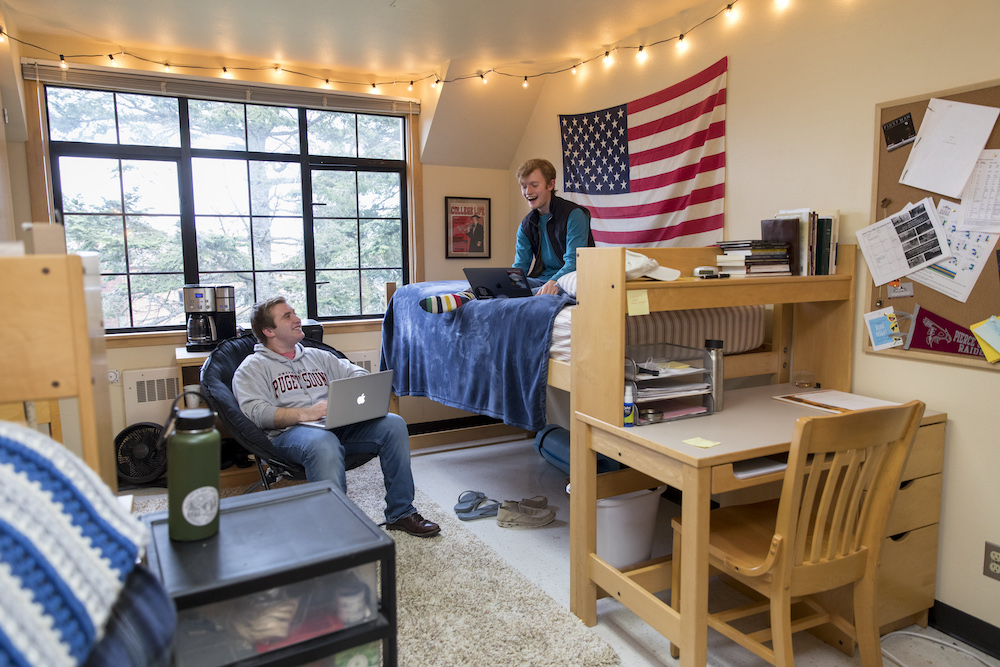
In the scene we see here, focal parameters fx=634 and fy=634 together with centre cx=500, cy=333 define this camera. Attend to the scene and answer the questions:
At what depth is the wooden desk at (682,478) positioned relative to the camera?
1.70 metres

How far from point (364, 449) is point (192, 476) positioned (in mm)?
1646

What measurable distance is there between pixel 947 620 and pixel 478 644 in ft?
5.21

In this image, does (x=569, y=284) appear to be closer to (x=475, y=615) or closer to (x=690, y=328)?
(x=690, y=328)

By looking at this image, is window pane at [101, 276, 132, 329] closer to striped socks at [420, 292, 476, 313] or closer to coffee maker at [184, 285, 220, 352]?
coffee maker at [184, 285, 220, 352]

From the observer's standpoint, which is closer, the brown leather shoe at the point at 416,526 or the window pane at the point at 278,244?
the brown leather shoe at the point at 416,526

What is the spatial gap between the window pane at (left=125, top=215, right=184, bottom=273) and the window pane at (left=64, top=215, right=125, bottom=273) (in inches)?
2.1

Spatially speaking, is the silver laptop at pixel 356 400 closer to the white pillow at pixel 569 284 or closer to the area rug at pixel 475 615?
the area rug at pixel 475 615

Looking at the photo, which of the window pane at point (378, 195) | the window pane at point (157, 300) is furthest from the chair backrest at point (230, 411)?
the window pane at point (378, 195)

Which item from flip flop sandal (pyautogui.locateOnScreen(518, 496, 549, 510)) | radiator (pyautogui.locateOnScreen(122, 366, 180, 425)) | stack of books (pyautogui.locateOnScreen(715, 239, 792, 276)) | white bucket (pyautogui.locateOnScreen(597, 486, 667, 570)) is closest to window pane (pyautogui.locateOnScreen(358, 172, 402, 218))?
radiator (pyautogui.locateOnScreen(122, 366, 180, 425))

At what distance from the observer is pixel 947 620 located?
2.14 metres

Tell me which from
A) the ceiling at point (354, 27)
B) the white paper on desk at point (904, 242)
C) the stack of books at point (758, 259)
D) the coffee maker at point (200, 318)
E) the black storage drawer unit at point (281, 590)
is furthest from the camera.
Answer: the coffee maker at point (200, 318)

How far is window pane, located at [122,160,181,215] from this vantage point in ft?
12.8

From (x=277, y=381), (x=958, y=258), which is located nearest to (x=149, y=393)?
(x=277, y=381)

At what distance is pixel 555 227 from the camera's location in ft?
10.8
